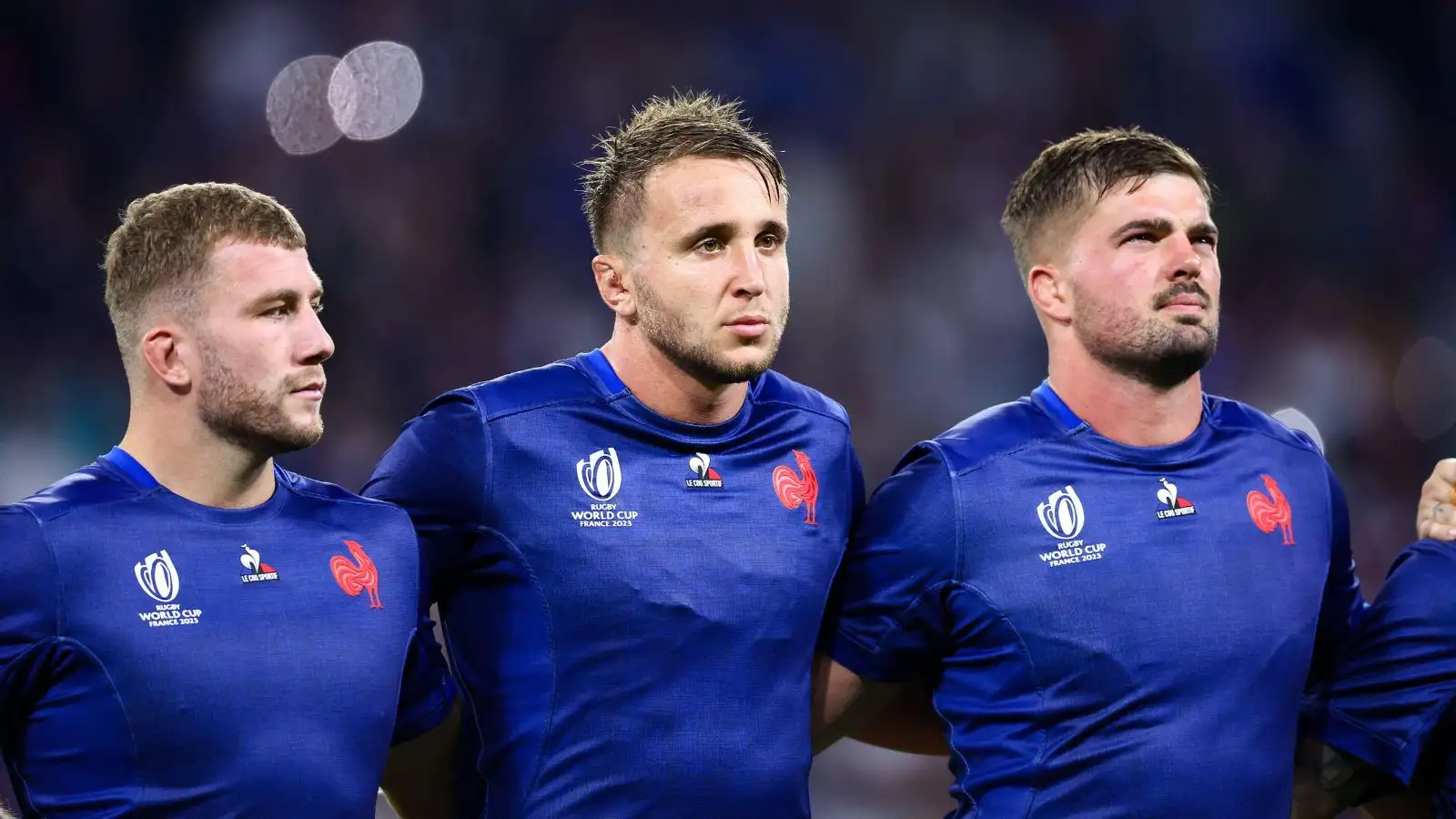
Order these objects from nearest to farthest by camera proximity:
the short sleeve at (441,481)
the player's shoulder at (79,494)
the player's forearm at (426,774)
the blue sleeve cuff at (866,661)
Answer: the player's shoulder at (79,494)
the short sleeve at (441,481)
the player's forearm at (426,774)
the blue sleeve cuff at (866,661)

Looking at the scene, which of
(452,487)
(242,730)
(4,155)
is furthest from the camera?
(4,155)

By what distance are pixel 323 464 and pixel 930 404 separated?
3.34 meters

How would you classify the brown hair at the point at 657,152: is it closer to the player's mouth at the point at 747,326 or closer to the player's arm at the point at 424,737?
the player's mouth at the point at 747,326

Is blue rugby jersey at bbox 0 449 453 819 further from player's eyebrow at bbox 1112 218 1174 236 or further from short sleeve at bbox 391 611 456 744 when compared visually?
player's eyebrow at bbox 1112 218 1174 236

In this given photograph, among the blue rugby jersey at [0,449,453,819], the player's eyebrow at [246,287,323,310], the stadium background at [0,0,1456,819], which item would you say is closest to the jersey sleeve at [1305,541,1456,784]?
the blue rugby jersey at [0,449,453,819]

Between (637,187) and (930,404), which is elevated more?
(637,187)

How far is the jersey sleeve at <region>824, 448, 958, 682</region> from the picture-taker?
3195 millimetres

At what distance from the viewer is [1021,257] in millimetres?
3596

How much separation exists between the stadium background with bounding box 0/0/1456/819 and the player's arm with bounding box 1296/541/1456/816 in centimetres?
496

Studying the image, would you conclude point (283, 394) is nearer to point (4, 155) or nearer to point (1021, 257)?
point (1021, 257)

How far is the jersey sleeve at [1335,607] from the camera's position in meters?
3.40

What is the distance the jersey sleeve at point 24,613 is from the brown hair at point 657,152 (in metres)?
1.33

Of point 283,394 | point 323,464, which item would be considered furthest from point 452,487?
point 323,464

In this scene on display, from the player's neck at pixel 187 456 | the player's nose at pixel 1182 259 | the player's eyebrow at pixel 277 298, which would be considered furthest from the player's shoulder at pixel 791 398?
the player's neck at pixel 187 456
